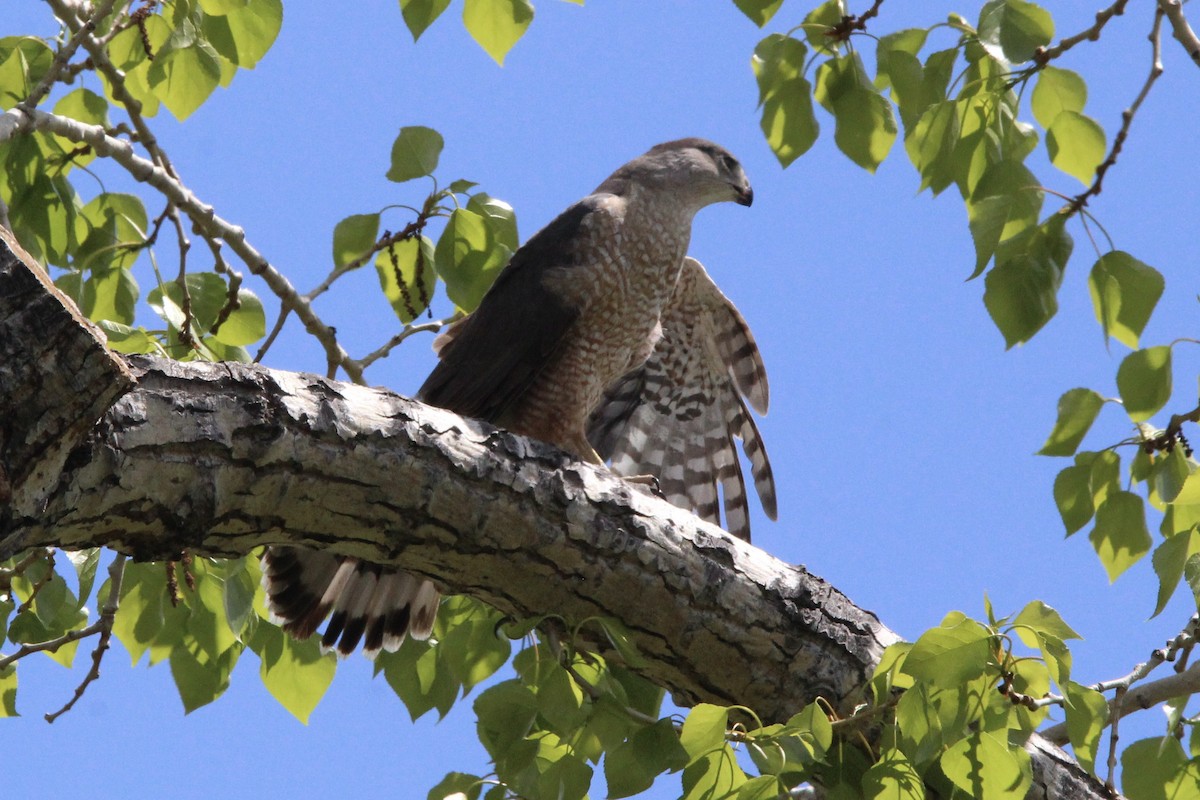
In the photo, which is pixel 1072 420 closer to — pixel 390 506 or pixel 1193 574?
pixel 1193 574

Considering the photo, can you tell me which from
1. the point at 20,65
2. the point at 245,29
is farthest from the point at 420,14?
the point at 20,65

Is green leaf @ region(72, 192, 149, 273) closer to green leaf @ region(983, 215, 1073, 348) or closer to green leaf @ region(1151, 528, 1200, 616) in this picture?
green leaf @ region(983, 215, 1073, 348)

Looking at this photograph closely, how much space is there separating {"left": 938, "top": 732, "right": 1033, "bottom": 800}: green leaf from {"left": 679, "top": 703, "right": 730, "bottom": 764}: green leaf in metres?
0.40

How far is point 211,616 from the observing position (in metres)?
3.37

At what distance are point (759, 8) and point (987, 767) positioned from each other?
2.00 m

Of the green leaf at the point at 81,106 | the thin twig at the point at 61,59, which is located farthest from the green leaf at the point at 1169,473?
the green leaf at the point at 81,106

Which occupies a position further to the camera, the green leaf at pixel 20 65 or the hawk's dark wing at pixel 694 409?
the hawk's dark wing at pixel 694 409

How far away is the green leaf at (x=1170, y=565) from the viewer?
105 inches

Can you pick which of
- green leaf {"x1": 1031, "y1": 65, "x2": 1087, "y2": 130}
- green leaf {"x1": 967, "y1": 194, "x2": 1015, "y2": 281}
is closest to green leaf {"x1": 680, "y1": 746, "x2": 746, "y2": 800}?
green leaf {"x1": 967, "y1": 194, "x2": 1015, "y2": 281}

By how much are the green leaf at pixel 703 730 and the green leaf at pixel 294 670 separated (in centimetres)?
151

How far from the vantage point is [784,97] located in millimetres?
3318

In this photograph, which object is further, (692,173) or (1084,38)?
(692,173)

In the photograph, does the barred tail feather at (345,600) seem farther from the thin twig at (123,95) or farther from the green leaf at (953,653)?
the green leaf at (953,653)

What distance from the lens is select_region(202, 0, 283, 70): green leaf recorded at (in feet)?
11.0
